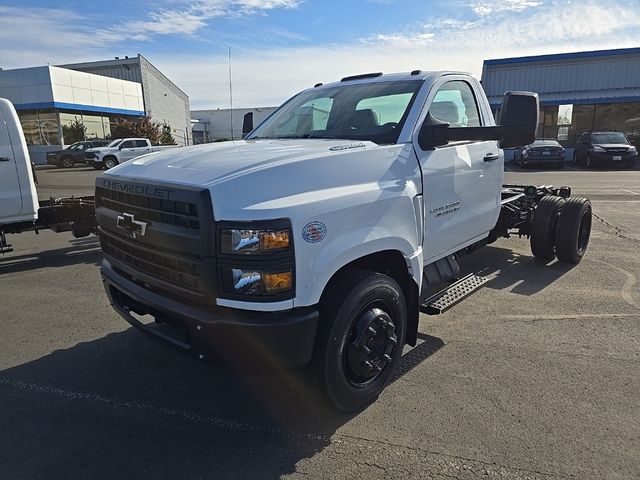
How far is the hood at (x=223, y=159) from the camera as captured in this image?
2.55 m

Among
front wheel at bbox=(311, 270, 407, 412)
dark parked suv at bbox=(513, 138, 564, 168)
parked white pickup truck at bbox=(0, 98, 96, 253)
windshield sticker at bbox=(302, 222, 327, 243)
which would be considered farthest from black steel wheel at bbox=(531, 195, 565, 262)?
dark parked suv at bbox=(513, 138, 564, 168)

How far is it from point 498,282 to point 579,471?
3.29 meters

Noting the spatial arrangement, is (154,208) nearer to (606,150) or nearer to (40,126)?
(606,150)

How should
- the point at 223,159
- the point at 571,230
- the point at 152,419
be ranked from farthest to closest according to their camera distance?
the point at 571,230, the point at 152,419, the point at 223,159

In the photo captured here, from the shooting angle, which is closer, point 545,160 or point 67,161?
point 545,160

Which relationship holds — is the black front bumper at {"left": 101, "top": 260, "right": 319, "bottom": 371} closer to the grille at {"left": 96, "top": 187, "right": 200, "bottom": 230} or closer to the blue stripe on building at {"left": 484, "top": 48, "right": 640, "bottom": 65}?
the grille at {"left": 96, "top": 187, "right": 200, "bottom": 230}

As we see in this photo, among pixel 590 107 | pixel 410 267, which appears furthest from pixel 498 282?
pixel 590 107

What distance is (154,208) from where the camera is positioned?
2.71 m

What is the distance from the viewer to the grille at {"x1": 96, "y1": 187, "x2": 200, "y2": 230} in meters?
2.47

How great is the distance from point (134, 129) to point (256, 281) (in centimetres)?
3711

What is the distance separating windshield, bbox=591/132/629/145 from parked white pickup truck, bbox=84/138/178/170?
2252cm

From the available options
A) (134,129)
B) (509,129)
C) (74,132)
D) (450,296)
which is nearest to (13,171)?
(450,296)

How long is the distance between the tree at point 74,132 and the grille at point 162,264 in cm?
3558

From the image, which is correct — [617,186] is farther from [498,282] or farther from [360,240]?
[360,240]
